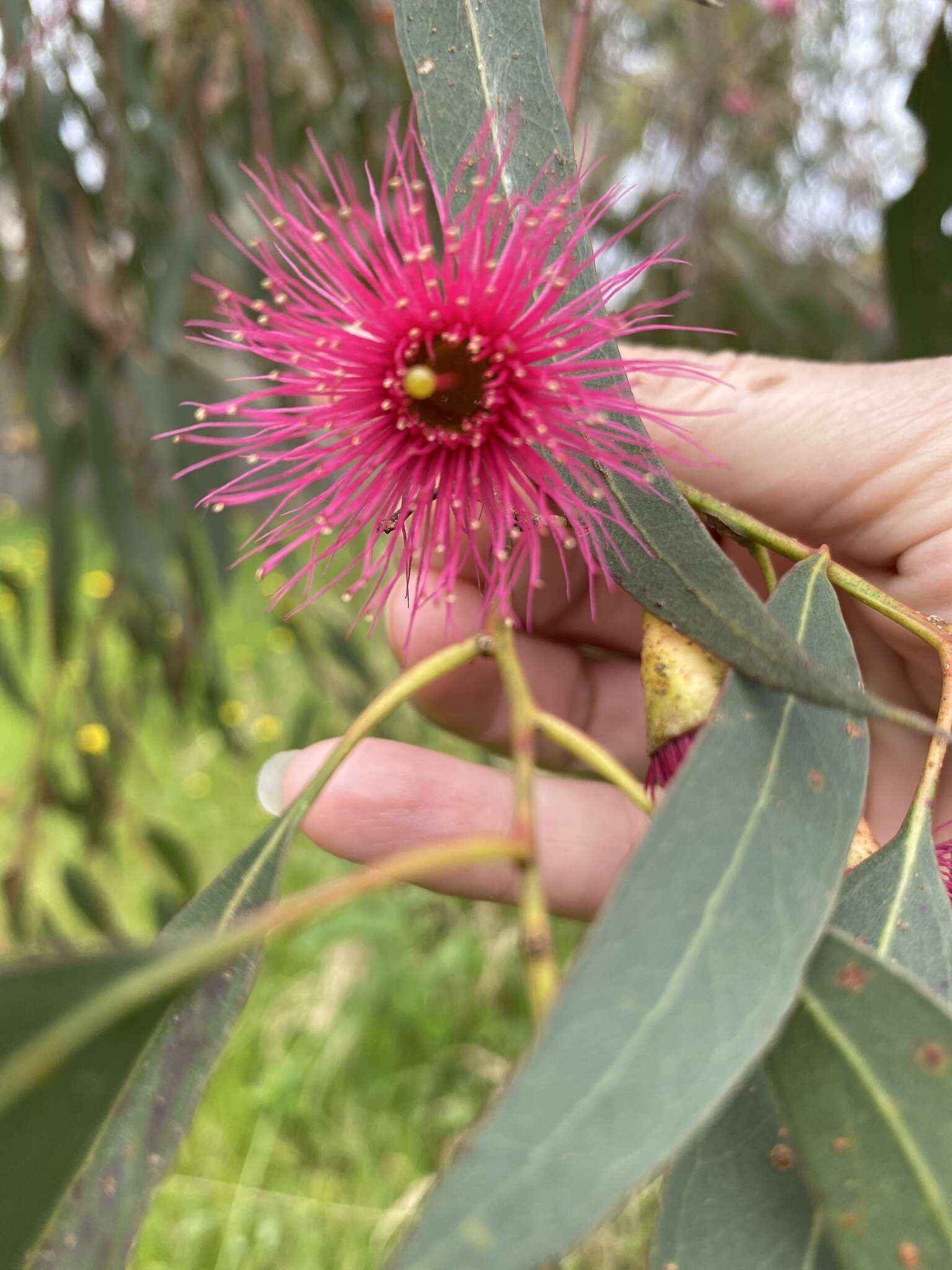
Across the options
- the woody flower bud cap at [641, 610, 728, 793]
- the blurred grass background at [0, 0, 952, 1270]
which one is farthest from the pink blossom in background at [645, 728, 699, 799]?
the blurred grass background at [0, 0, 952, 1270]

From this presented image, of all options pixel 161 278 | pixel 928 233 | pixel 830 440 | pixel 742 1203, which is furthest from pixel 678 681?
pixel 161 278

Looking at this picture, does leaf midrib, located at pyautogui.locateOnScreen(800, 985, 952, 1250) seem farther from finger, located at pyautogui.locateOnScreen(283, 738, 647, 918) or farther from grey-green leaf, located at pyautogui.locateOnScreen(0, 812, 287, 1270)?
finger, located at pyautogui.locateOnScreen(283, 738, 647, 918)

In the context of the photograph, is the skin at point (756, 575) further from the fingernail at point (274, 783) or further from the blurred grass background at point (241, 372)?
the blurred grass background at point (241, 372)

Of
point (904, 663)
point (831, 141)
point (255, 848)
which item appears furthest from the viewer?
point (831, 141)

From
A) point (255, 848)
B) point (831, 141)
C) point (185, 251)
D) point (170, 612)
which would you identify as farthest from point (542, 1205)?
point (831, 141)

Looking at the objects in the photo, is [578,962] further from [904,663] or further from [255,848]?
[904,663]
